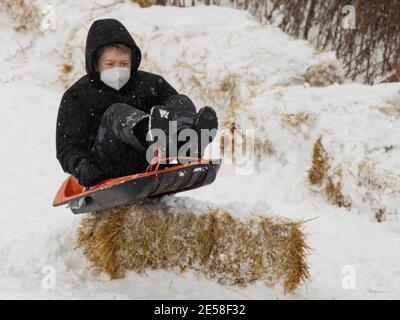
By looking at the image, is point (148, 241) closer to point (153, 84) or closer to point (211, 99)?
point (153, 84)

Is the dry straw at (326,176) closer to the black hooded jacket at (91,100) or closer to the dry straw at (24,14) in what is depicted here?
the black hooded jacket at (91,100)

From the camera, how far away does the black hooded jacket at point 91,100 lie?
413 centimetres

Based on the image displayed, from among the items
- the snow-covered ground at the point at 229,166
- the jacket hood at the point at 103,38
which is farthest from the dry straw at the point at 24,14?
the jacket hood at the point at 103,38

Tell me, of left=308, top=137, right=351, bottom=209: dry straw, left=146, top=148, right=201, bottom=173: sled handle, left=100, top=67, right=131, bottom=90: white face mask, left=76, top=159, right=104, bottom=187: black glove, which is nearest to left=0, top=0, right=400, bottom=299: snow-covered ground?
left=308, top=137, right=351, bottom=209: dry straw

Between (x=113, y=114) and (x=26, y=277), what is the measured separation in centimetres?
104

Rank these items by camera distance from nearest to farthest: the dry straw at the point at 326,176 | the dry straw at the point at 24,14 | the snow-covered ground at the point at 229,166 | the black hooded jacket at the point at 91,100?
the black hooded jacket at the point at 91,100, the snow-covered ground at the point at 229,166, the dry straw at the point at 326,176, the dry straw at the point at 24,14

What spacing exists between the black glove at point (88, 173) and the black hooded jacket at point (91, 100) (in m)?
0.04

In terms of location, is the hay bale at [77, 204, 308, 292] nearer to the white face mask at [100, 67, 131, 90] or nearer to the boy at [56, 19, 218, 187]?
the boy at [56, 19, 218, 187]

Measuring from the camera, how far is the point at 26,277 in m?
4.10

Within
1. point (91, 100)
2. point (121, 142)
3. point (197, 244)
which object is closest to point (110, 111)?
point (121, 142)

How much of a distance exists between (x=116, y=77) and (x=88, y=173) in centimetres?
58

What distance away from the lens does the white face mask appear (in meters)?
4.18

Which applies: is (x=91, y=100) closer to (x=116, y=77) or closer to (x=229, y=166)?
(x=116, y=77)

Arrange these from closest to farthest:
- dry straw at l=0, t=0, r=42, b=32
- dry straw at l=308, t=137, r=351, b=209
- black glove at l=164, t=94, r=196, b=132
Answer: black glove at l=164, t=94, r=196, b=132 → dry straw at l=308, t=137, r=351, b=209 → dry straw at l=0, t=0, r=42, b=32
